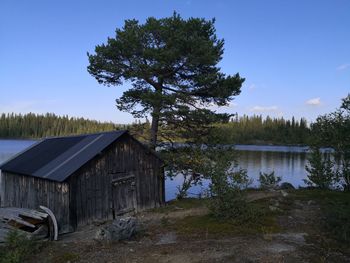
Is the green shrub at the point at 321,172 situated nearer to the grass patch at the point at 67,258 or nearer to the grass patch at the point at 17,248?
the grass patch at the point at 67,258

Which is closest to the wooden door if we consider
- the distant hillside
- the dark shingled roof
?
the dark shingled roof

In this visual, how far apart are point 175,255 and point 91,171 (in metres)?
8.11

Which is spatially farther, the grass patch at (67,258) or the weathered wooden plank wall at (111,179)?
the weathered wooden plank wall at (111,179)

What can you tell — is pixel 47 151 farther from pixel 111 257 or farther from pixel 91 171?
pixel 111 257

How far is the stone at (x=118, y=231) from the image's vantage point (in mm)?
12319

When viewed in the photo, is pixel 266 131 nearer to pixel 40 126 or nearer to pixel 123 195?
pixel 40 126

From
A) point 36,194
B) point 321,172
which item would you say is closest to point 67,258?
point 36,194

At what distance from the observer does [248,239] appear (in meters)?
11.8

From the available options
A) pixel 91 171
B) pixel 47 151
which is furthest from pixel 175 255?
pixel 47 151

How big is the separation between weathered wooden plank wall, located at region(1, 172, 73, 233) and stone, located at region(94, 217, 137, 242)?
3.88m

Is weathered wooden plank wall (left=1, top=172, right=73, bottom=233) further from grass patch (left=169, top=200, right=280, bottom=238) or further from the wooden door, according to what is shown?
grass patch (left=169, top=200, right=280, bottom=238)

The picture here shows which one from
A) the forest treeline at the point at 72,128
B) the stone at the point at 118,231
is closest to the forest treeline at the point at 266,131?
the forest treeline at the point at 72,128

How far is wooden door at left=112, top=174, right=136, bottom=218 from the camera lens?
18125 mm

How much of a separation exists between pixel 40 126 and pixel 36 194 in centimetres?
14651
